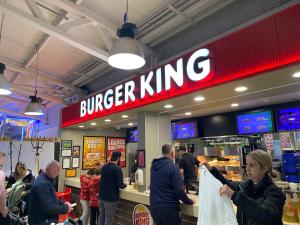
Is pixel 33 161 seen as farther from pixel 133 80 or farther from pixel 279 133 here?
pixel 279 133

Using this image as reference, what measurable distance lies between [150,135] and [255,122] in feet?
9.71

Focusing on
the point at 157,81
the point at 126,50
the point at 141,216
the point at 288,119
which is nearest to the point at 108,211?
the point at 141,216

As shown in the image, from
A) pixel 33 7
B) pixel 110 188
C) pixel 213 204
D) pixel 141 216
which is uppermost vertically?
pixel 33 7

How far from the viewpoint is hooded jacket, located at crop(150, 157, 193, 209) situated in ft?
10.0

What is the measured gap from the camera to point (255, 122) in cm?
646

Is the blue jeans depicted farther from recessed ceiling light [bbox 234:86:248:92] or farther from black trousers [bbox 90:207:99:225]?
recessed ceiling light [bbox 234:86:248:92]

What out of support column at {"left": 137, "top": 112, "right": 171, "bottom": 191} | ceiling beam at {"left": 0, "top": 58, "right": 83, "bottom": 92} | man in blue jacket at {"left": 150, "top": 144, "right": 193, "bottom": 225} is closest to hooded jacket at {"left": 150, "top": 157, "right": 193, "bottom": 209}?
man in blue jacket at {"left": 150, "top": 144, "right": 193, "bottom": 225}

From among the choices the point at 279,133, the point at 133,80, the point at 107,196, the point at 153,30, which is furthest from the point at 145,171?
the point at 279,133

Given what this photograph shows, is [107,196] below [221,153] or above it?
below

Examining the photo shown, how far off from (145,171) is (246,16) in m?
3.39

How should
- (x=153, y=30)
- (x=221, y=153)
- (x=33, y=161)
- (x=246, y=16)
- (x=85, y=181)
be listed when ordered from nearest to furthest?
(x=246, y=16)
(x=153, y=30)
(x=85, y=181)
(x=221, y=153)
(x=33, y=161)

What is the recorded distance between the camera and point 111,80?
7219 millimetres

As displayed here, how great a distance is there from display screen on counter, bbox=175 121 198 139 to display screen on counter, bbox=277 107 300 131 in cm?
248

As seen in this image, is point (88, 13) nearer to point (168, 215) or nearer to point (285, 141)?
point (168, 215)
